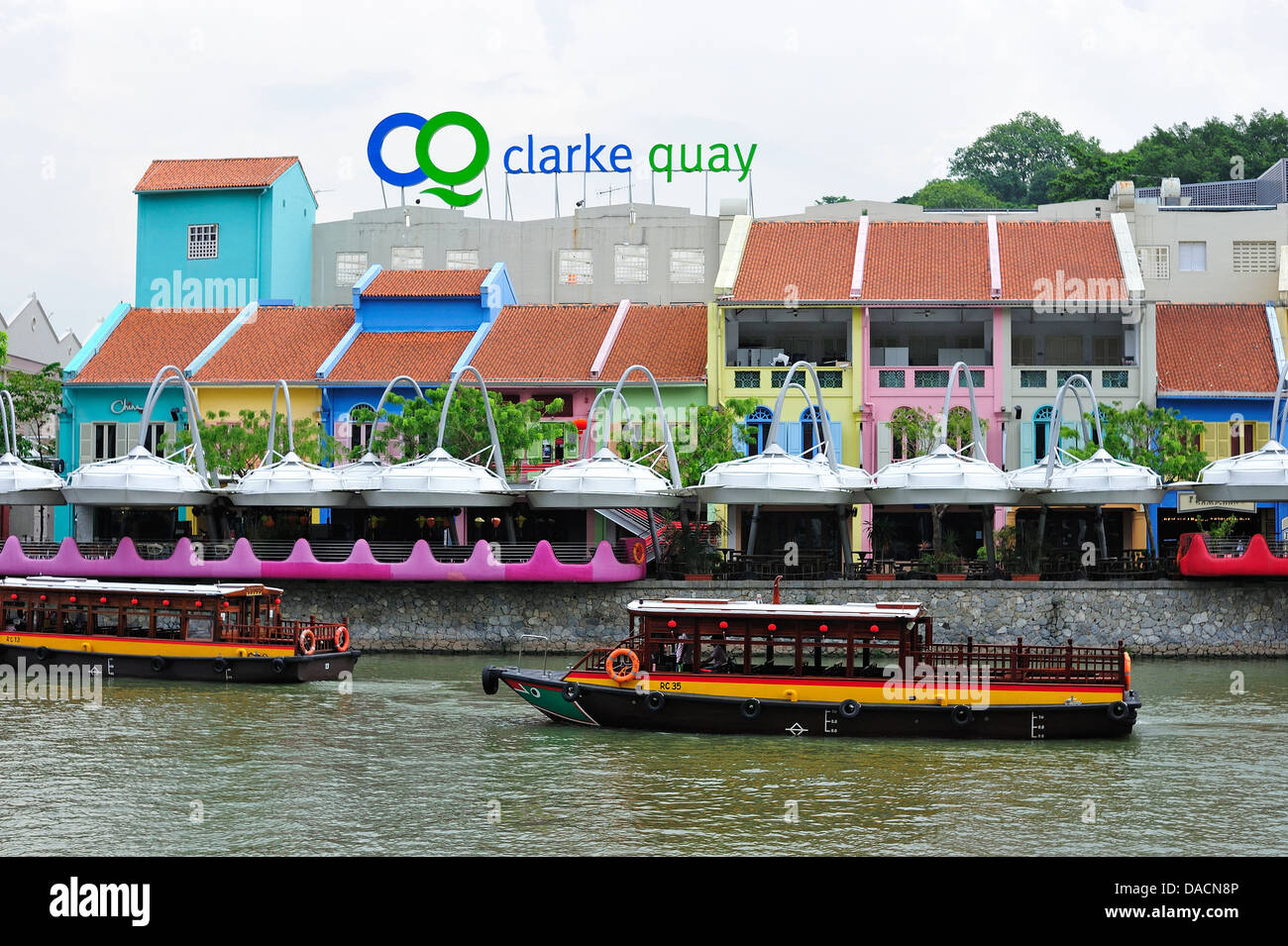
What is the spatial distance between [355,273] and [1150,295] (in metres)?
31.6

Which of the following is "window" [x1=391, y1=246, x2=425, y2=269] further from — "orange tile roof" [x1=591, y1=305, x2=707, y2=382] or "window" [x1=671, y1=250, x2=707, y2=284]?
"orange tile roof" [x1=591, y1=305, x2=707, y2=382]

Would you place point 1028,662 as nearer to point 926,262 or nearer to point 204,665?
point 204,665

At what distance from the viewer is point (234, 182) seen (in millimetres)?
64500

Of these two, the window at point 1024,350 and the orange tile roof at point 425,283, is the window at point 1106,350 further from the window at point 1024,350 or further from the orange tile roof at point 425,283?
the orange tile roof at point 425,283

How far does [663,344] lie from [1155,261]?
20.3 metres

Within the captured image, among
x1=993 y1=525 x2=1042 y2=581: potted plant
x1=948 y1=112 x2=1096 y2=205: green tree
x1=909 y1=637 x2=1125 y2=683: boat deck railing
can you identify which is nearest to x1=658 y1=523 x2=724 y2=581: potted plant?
x1=993 y1=525 x2=1042 y2=581: potted plant

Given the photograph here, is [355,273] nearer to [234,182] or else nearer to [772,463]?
[234,182]

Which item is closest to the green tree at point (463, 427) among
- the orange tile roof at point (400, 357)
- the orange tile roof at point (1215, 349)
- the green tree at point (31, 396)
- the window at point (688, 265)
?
the orange tile roof at point (400, 357)

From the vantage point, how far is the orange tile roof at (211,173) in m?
64.6

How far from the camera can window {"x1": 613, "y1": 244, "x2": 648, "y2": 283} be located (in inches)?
2625

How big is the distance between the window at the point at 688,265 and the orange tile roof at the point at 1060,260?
1318 cm

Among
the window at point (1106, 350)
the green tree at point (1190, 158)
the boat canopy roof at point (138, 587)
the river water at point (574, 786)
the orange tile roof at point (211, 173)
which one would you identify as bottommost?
the river water at point (574, 786)

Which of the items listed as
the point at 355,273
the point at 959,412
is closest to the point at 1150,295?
the point at 959,412

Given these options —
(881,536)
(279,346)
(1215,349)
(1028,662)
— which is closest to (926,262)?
(1215,349)
